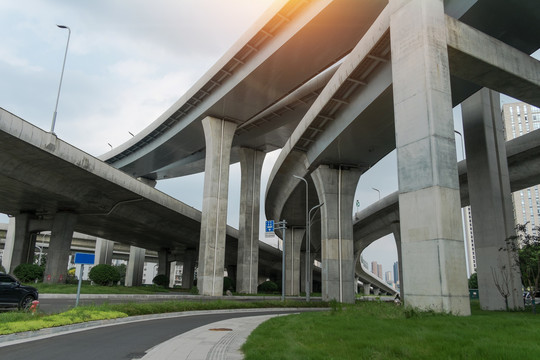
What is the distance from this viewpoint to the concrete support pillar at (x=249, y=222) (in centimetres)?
4750

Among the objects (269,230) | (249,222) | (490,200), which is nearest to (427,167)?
(490,200)

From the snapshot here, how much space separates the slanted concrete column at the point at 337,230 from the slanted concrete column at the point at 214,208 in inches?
379

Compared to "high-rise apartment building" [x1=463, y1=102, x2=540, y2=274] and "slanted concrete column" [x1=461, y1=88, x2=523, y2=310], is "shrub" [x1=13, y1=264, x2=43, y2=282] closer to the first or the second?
"slanted concrete column" [x1=461, y1=88, x2=523, y2=310]

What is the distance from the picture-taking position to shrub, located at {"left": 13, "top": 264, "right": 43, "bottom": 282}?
40.0 m

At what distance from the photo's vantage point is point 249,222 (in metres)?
49.3

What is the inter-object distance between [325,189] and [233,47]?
1428 centimetres

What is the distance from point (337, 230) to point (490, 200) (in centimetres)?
1338

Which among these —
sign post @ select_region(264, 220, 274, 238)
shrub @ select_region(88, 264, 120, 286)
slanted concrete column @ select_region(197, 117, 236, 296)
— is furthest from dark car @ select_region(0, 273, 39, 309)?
shrub @ select_region(88, 264, 120, 286)

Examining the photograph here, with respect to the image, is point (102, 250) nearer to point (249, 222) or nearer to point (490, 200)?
point (249, 222)

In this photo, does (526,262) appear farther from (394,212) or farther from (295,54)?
(394,212)

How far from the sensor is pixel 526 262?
22.7m

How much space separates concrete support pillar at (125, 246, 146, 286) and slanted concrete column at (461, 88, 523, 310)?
62801mm

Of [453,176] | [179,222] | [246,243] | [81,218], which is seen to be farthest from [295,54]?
[81,218]

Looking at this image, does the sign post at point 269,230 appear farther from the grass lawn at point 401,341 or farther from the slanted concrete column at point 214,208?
the grass lawn at point 401,341
